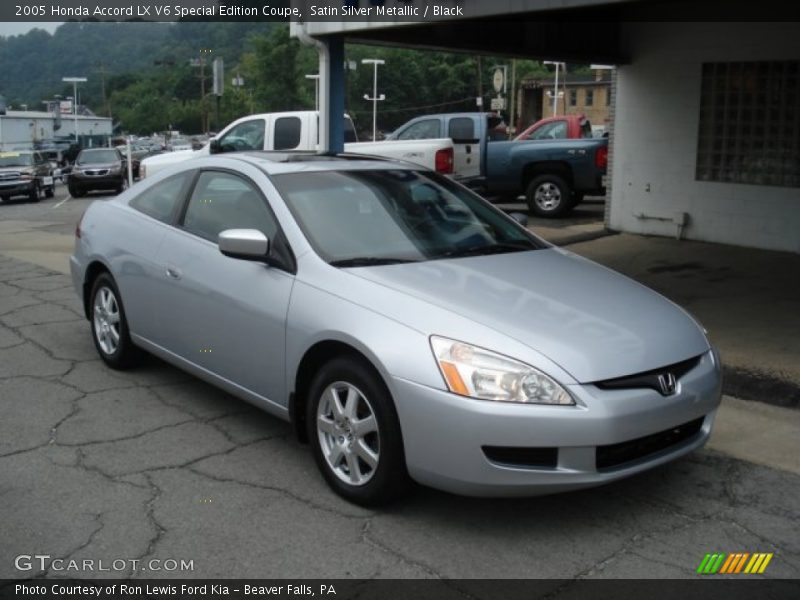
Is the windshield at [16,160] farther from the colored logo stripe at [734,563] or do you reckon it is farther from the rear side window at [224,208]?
the colored logo stripe at [734,563]

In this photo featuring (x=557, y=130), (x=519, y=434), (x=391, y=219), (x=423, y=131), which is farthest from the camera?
(x=423, y=131)

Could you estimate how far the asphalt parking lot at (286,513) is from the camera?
348 cm

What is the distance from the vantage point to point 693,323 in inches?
→ 168

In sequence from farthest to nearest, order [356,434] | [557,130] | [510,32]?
1. [557,130]
2. [510,32]
3. [356,434]

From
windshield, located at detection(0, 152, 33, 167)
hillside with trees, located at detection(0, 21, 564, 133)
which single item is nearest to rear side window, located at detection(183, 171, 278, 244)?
windshield, located at detection(0, 152, 33, 167)

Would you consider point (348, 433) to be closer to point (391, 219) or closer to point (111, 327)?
point (391, 219)

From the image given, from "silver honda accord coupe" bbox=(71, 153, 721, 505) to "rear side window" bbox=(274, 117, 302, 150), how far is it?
903cm

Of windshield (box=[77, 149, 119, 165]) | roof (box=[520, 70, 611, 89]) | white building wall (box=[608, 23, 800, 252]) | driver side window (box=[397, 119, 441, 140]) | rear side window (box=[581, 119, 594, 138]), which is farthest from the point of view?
roof (box=[520, 70, 611, 89])

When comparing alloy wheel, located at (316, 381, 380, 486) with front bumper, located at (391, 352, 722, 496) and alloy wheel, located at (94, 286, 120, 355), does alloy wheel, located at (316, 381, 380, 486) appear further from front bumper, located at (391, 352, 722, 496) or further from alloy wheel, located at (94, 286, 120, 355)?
alloy wheel, located at (94, 286, 120, 355)

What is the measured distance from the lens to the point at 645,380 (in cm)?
366

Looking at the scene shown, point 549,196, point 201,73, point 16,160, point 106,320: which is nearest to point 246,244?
point 106,320


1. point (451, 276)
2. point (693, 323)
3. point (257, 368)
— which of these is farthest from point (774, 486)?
point (257, 368)

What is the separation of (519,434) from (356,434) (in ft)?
2.62

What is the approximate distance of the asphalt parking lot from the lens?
11.4 feet
